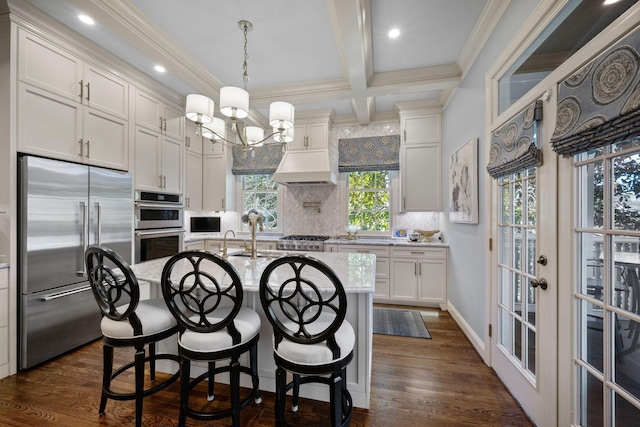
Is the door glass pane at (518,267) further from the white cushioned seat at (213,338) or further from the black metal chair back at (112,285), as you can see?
the black metal chair back at (112,285)

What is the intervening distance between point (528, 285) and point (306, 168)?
3.09 metres

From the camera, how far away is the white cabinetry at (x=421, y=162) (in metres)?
3.82

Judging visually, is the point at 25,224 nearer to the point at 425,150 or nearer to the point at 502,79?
the point at 502,79

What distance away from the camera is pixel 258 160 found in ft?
15.8

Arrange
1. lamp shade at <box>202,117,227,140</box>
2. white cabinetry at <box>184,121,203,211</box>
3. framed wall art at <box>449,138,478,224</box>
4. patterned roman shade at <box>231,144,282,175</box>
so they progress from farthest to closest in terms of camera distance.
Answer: patterned roman shade at <box>231,144,282,175</box> < white cabinetry at <box>184,121,203,211</box> < framed wall art at <box>449,138,478,224</box> < lamp shade at <box>202,117,227,140</box>

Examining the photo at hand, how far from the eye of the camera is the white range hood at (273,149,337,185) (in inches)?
157

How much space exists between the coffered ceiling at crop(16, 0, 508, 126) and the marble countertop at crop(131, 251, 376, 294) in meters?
1.88

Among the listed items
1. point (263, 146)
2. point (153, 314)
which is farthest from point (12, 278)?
point (263, 146)

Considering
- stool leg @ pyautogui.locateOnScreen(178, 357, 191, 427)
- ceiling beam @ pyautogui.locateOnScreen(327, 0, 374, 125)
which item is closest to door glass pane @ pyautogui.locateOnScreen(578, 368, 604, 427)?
stool leg @ pyautogui.locateOnScreen(178, 357, 191, 427)

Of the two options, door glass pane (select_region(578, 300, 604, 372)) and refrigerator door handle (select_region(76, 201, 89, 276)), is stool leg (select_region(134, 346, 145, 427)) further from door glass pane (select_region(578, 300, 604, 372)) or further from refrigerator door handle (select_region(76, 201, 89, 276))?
door glass pane (select_region(578, 300, 604, 372))

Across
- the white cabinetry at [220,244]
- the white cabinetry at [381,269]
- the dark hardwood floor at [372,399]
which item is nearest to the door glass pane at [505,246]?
the dark hardwood floor at [372,399]

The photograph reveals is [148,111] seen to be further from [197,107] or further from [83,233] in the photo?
[197,107]

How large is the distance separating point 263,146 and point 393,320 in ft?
11.4

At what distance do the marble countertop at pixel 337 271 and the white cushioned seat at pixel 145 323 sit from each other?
0.18m
